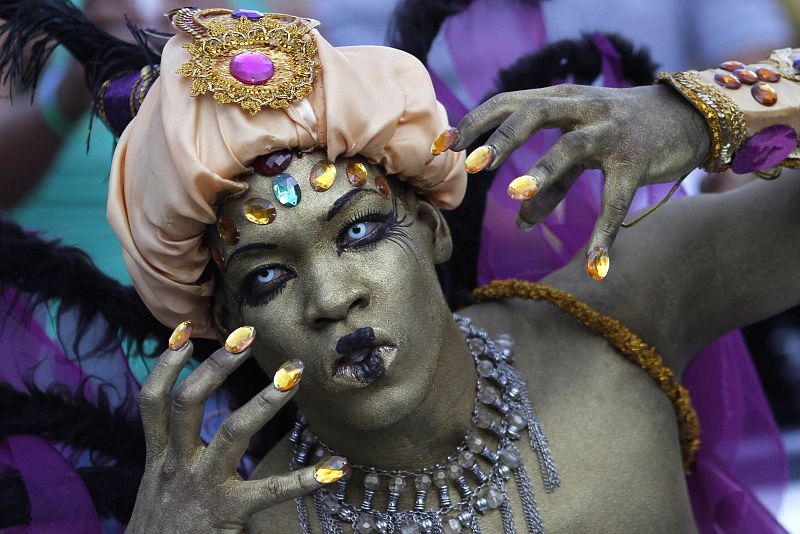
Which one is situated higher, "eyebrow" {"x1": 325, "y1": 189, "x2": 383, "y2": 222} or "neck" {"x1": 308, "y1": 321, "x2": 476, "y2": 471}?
"eyebrow" {"x1": 325, "y1": 189, "x2": 383, "y2": 222}

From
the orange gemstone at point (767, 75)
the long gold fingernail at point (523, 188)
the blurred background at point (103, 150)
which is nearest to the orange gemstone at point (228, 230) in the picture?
the long gold fingernail at point (523, 188)

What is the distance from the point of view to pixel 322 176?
145 centimetres

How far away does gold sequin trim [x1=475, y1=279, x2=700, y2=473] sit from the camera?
68.4 inches

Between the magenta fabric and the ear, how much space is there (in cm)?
45

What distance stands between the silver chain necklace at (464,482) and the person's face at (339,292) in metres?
0.17

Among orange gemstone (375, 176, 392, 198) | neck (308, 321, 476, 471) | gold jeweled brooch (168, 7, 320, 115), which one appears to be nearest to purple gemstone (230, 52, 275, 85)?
gold jeweled brooch (168, 7, 320, 115)

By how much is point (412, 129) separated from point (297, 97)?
0.19m

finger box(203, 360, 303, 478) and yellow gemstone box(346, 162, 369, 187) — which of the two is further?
yellow gemstone box(346, 162, 369, 187)

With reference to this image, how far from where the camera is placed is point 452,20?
2.13 metres

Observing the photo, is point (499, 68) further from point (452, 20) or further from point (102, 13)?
point (102, 13)

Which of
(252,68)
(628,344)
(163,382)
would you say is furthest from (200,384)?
(628,344)

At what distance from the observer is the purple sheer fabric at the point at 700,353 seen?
6.53ft

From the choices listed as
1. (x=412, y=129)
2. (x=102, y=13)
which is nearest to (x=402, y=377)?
(x=412, y=129)

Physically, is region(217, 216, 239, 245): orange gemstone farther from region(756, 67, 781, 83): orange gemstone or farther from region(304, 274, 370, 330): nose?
region(756, 67, 781, 83): orange gemstone
